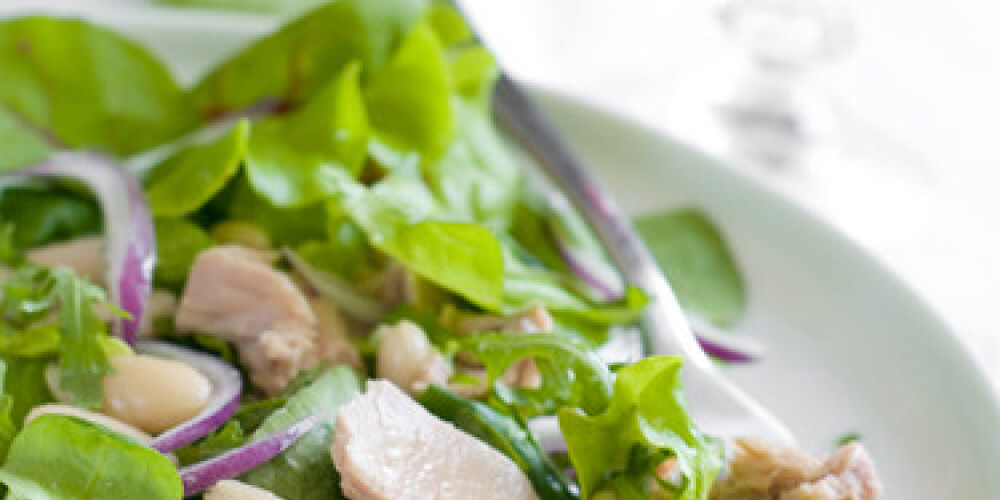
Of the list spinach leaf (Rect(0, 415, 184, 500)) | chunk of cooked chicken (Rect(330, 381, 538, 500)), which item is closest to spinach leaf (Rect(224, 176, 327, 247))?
chunk of cooked chicken (Rect(330, 381, 538, 500))

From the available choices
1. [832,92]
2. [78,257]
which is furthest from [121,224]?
[832,92]

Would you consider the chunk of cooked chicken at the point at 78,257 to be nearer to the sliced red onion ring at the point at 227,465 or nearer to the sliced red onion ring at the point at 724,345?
the sliced red onion ring at the point at 227,465

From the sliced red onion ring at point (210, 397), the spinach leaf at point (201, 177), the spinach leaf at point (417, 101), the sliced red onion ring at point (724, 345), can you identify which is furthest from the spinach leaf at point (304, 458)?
the sliced red onion ring at point (724, 345)

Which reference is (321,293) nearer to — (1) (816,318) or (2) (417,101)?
(2) (417,101)

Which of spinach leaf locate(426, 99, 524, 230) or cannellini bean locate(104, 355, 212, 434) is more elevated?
spinach leaf locate(426, 99, 524, 230)

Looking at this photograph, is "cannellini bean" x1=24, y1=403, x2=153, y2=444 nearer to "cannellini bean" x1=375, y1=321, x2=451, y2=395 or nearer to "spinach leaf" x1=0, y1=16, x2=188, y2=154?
"cannellini bean" x1=375, y1=321, x2=451, y2=395

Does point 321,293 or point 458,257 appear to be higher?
point 458,257
